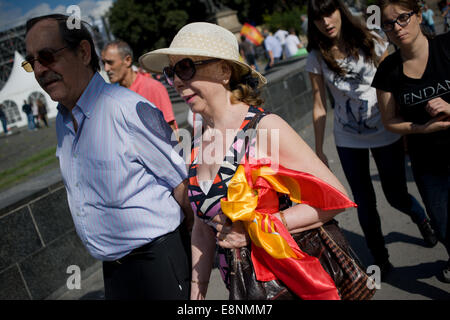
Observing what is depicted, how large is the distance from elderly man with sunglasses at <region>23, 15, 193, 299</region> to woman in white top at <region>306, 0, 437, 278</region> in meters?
1.26

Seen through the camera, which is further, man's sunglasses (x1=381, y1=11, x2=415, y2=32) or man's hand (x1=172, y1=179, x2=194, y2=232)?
man's sunglasses (x1=381, y1=11, x2=415, y2=32)

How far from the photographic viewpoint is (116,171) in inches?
Answer: 79.3

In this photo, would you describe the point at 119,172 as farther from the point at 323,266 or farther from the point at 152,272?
the point at 323,266

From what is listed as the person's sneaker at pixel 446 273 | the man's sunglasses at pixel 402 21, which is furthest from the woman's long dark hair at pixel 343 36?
the person's sneaker at pixel 446 273

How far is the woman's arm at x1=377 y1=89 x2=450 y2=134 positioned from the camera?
7.88 feet

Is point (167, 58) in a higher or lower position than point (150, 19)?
lower

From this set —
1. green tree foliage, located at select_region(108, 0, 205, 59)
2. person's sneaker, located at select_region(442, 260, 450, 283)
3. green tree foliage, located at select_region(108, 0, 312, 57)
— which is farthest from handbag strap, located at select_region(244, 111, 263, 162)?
green tree foliage, located at select_region(108, 0, 205, 59)

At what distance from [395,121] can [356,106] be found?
1.55 ft

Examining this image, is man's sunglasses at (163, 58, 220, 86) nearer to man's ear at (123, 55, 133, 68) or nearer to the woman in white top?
the woman in white top

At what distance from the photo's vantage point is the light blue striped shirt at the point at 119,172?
79.9 inches

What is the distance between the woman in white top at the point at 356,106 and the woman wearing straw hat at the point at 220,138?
1176 mm

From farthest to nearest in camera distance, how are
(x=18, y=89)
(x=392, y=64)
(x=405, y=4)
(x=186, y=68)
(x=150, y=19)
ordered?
(x=150, y=19)
(x=18, y=89)
(x=392, y=64)
(x=405, y=4)
(x=186, y=68)

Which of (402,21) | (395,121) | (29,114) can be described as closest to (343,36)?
(402,21)
